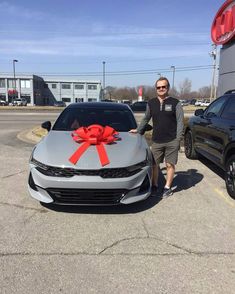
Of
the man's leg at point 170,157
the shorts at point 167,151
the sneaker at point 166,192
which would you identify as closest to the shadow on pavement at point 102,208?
the sneaker at point 166,192

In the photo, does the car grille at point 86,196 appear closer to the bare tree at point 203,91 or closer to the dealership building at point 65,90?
the dealership building at point 65,90

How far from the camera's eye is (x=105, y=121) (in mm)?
6332

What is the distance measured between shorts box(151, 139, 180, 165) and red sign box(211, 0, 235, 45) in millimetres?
9733

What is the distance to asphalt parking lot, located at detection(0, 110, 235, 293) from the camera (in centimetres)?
318

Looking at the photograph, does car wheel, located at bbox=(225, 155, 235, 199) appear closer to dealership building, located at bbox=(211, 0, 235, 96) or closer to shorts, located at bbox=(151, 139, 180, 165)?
shorts, located at bbox=(151, 139, 180, 165)

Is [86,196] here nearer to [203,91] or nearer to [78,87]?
[78,87]

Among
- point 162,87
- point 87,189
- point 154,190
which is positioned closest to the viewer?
point 87,189

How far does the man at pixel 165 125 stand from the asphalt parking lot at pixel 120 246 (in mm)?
643

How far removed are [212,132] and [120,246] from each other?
Answer: 146 inches

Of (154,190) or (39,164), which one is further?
(154,190)

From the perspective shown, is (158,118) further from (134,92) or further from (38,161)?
Result: (134,92)

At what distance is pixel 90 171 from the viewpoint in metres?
4.52

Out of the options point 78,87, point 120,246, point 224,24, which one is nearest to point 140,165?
point 120,246

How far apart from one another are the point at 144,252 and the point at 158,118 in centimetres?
236
